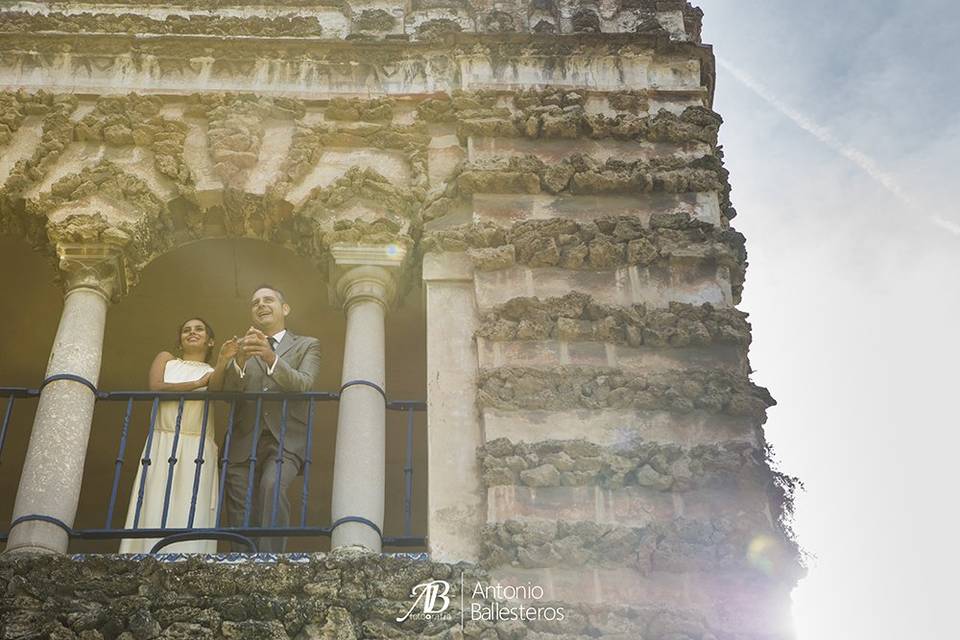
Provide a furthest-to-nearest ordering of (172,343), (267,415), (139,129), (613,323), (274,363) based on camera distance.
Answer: (172,343), (139,129), (267,415), (274,363), (613,323)

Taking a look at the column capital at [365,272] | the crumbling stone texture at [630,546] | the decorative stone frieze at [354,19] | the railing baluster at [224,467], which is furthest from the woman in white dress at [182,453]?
the decorative stone frieze at [354,19]

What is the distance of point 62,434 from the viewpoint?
23.1 ft

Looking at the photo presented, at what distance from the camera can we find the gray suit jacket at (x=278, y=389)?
25.2 feet

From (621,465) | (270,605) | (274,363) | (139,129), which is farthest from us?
(139,129)

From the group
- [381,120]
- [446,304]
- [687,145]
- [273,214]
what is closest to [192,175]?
[273,214]

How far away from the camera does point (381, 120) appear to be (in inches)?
351

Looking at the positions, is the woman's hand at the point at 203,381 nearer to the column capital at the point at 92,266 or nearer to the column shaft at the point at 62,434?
the column shaft at the point at 62,434

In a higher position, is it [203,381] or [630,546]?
[203,381]

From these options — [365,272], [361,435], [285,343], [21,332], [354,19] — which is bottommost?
[361,435]

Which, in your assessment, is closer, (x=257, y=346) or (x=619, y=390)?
(x=619, y=390)

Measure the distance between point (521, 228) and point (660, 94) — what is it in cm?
182

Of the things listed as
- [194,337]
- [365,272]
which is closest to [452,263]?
[365,272]

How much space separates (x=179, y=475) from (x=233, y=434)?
491 mm
